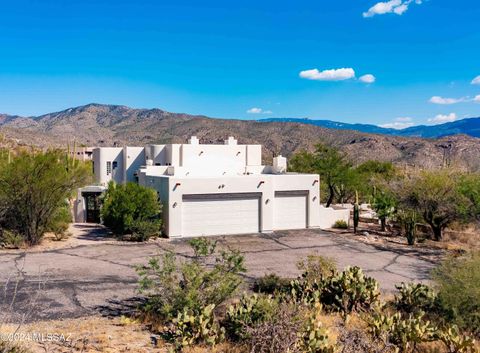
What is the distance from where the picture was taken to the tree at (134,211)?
2219 centimetres

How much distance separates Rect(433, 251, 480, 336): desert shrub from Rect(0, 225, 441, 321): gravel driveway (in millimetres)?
3276

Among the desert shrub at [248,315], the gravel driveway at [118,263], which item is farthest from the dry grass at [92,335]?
the desert shrub at [248,315]

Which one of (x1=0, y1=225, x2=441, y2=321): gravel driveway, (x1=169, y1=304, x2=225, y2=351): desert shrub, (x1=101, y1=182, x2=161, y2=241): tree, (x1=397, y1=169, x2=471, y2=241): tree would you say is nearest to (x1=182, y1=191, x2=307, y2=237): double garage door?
(x1=0, y1=225, x2=441, y2=321): gravel driveway

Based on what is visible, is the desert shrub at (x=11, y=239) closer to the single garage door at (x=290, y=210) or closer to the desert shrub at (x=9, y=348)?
the single garage door at (x=290, y=210)

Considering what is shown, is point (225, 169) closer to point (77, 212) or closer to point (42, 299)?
point (77, 212)

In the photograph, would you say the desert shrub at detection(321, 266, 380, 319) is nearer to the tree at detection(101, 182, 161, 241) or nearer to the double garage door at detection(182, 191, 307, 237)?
the tree at detection(101, 182, 161, 241)

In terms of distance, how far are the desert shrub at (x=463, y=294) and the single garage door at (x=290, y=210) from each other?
577 inches

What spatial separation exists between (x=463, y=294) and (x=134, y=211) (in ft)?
53.0

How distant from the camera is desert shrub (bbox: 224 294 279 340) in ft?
31.9

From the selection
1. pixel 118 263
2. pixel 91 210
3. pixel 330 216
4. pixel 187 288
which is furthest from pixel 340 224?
pixel 187 288

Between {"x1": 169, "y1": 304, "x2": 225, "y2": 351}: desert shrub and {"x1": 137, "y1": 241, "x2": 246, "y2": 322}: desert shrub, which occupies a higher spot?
{"x1": 137, "y1": 241, "x2": 246, "y2": 322}: desert shrub

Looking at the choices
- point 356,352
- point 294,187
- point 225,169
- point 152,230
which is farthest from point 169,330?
point 225,169

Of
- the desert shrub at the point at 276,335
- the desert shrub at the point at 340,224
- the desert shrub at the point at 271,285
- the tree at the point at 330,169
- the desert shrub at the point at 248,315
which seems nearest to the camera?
the desert shrub at the point at 276,335

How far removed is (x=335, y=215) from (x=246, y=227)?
650cm
